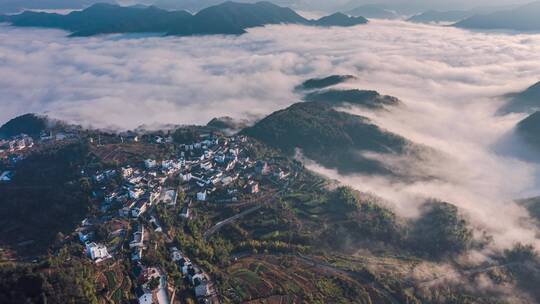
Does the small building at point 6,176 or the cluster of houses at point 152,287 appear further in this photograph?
the small building at point 6,176

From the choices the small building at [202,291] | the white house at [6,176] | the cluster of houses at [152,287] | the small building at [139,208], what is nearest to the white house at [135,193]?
the small building at [139,208]

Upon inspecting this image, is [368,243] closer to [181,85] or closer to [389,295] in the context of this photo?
[389,295]

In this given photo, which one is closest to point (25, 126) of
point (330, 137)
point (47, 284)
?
point (330, 137)

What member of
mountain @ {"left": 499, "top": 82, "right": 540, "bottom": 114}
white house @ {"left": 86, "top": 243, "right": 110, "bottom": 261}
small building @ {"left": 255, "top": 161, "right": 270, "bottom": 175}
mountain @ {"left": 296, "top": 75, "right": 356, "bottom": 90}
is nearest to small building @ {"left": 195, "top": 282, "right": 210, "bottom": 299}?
white house @ {"left": 86, "top": 243, "right": 110, "bottom": 261}

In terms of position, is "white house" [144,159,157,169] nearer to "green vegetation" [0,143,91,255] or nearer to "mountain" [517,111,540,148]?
"green vegetation" [0,143,91,255]

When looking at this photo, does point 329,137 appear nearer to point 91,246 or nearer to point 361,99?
point 361,99

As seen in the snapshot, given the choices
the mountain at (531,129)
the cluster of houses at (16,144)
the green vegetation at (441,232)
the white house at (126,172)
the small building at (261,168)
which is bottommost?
the green vegetation at (441,232)

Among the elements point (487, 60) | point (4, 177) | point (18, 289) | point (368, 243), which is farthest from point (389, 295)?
point (487, 60)

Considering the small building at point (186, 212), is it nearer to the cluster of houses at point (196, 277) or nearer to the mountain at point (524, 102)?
the cluster of houses at point (196, 277)
